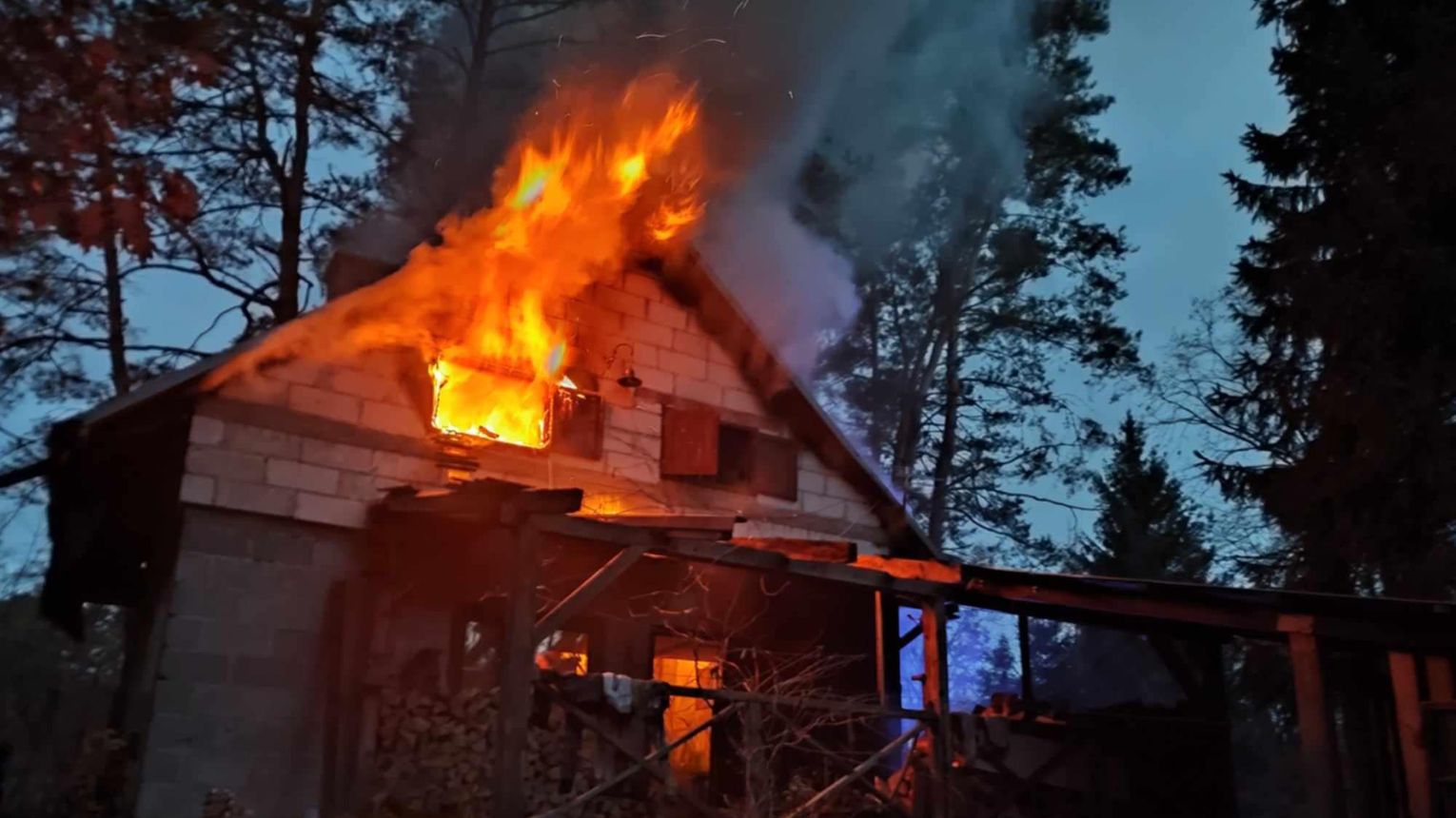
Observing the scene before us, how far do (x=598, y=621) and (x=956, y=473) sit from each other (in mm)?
13606

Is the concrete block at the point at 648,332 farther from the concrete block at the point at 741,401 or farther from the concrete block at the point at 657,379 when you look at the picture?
the concrete block at the point at 741,401

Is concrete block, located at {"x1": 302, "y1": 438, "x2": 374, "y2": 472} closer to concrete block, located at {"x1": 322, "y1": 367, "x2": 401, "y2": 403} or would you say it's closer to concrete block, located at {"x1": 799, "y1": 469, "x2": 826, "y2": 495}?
concrete block, located at {"x1": 322, "y1": 367, "x2": 401, "y2": 403}

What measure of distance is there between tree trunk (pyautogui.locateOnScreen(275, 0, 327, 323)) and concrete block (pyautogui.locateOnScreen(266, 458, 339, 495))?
9.14m

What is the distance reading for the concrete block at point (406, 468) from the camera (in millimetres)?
10859

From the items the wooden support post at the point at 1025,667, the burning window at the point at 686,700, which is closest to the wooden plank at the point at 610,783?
the burning window at the point at 686,700

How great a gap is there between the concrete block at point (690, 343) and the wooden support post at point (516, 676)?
5.12 m

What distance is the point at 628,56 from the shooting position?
1773 centimetres

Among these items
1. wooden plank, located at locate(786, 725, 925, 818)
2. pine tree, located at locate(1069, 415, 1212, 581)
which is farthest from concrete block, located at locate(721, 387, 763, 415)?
pine tree, located at locate(1069, 415, 1212, 581)

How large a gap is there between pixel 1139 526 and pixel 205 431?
22821 millimetres

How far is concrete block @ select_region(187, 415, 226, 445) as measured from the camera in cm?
986

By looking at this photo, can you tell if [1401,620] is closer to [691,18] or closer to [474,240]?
[474,240]

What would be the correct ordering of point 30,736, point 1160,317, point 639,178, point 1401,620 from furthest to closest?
point 1160,317 → point 30,736 → point 639,178 → point 1401,620

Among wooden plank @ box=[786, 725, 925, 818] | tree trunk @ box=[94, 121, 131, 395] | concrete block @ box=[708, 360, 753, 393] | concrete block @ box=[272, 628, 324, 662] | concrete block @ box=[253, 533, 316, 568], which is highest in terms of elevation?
tree trunk @ box=[94, 121, 131, 395]

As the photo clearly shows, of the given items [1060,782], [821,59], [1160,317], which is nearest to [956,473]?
[821,59]
